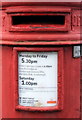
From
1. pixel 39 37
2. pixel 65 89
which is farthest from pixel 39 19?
pixel 65 89

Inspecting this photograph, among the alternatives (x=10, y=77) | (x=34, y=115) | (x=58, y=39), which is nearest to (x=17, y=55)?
(x=10, y=77)

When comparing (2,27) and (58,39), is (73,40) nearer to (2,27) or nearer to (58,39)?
(58,39)

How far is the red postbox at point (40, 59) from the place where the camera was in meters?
3.24

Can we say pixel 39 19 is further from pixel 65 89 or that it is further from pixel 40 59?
pixel 65 89

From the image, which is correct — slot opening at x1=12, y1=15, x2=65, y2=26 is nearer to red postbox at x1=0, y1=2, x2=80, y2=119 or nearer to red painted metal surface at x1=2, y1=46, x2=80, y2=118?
red postbox at x1=0, y1=2, x2=80, y2=119

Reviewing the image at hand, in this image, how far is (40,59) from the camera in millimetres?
3326

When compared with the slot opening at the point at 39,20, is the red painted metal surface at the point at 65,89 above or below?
below

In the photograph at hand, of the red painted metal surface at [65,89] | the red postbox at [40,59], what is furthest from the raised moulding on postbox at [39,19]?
the red painted metal surface at [65,89]

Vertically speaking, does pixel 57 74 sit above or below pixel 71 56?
below

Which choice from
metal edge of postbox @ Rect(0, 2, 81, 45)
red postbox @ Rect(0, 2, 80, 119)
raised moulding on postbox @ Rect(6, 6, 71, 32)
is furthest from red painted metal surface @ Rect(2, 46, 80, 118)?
raised moulding on postbox @ Rect(6, 6, 71, 32)

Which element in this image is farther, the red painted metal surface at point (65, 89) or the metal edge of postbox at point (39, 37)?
the red painted metal surface at point (65, 89)

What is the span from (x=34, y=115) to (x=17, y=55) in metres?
0.78

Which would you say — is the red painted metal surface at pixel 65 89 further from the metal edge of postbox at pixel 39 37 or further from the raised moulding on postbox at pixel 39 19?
the raised moulding on postbox at pixel 39 19

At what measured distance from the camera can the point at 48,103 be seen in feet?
11.3
